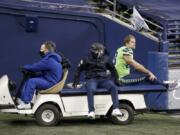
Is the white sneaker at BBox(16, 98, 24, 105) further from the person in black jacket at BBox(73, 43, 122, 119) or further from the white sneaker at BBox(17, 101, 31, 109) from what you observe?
the person in black jacket at BBox(73, 43, 122, 119)

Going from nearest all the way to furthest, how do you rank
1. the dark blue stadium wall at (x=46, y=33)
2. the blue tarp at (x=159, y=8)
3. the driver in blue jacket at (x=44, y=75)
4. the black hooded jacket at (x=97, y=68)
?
1. the driver in blue jacket at (x=44, y=75)
2. the black hooded jacket at (x=97, y=68)
3. the dark blue stadium wall at (x=46, y=33)
4. the blue tarp at (x=159, y=8)

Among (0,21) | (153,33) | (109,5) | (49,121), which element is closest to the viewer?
(49,121)

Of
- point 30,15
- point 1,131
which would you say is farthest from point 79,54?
point 1,131

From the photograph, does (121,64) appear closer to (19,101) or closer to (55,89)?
(55,89)

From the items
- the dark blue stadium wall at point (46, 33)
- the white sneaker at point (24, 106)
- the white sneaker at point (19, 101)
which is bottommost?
the white sneaker at point (24, 106)

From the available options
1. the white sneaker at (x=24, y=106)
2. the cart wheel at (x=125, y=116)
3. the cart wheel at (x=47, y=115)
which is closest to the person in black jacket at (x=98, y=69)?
the cart wheel at (x=125, y=116)

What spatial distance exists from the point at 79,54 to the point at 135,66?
4.20 metres

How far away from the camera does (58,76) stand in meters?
10.5

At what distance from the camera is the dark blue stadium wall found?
1402 cm

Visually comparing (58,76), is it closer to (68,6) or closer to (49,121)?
(49,121)

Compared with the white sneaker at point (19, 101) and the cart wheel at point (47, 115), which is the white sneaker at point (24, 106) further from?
the cart wheel at point (47, 115)

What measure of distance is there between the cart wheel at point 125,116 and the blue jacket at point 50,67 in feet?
4.01

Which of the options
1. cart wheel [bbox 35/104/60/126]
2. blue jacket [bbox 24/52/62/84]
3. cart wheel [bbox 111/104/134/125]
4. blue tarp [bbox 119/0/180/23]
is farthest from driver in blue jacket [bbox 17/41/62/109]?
blue tarp [bbox 119/0/180/23]

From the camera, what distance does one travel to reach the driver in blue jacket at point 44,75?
1034 cm
